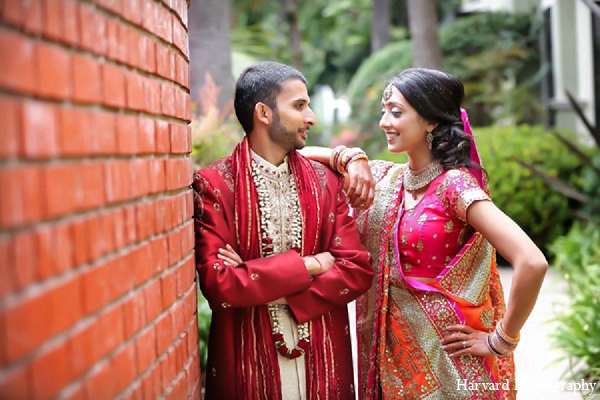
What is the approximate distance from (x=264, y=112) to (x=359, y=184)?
51 cm

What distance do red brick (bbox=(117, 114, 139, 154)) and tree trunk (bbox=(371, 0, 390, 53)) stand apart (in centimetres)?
1828

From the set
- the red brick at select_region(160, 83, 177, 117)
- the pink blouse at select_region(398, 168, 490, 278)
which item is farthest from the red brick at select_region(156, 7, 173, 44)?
the pink blouse at select_region(398, 168, 490, 278)

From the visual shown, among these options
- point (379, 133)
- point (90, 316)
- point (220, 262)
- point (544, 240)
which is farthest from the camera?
point (379, 133)

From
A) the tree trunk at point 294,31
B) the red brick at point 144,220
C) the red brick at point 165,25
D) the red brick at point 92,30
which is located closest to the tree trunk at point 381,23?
the tree trunk at point 294,31

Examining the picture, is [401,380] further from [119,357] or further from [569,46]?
[569,46]

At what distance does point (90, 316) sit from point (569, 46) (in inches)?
507

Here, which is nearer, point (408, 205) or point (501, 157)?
point (408, 205)

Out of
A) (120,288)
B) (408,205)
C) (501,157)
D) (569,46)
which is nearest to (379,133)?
(569,46)

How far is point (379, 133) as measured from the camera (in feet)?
49.4

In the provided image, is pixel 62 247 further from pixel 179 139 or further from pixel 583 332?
pixel 583 332

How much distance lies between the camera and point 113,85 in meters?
1.47

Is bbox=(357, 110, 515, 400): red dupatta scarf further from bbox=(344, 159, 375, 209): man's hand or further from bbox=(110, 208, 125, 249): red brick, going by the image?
bbox=(110, 208, 125, 249): red brick

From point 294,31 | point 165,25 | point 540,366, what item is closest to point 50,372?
point 165,25

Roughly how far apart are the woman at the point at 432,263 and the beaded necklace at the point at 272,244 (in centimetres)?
33
